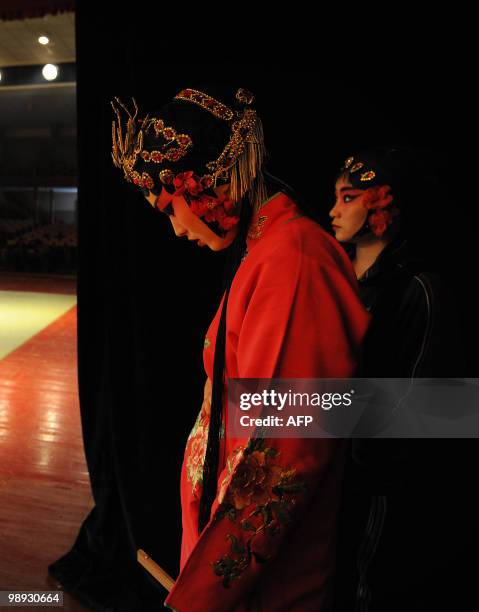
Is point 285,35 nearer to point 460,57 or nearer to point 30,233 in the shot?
point 460,57

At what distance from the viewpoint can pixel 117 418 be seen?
4.99 ft

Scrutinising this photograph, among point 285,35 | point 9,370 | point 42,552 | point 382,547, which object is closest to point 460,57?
point 285,35

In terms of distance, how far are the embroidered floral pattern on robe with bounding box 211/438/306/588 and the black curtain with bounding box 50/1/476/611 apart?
594 millimetres

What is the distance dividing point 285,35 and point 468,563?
1237 millimetres

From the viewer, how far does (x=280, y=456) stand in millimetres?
594

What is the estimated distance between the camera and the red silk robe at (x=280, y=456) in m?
0.59

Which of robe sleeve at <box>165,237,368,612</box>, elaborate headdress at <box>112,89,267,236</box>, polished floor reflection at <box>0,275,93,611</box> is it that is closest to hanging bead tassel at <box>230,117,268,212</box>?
elaborate headdress at <box>112,89,267,236</box>

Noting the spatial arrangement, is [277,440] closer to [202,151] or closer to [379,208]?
[202,151]

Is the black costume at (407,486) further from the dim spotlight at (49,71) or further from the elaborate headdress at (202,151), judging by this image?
the dim spotlight at (49,71)

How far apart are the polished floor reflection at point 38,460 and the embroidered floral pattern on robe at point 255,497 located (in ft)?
3.79

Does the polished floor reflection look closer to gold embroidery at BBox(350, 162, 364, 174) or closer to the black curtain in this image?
the black curtain

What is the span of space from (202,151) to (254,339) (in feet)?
0.96

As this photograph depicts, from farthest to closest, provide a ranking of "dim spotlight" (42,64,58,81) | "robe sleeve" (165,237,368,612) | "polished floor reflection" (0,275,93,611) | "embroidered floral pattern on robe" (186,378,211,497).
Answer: "dim spotlight" (42,64,58,81)
"polished floor reflection" (0,275,93,611)
"embroidered floral pattern on robe" (186,378,211,497)
"robe sleeve" (165,237,368,612)

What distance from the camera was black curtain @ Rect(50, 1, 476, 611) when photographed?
42.4 inches
